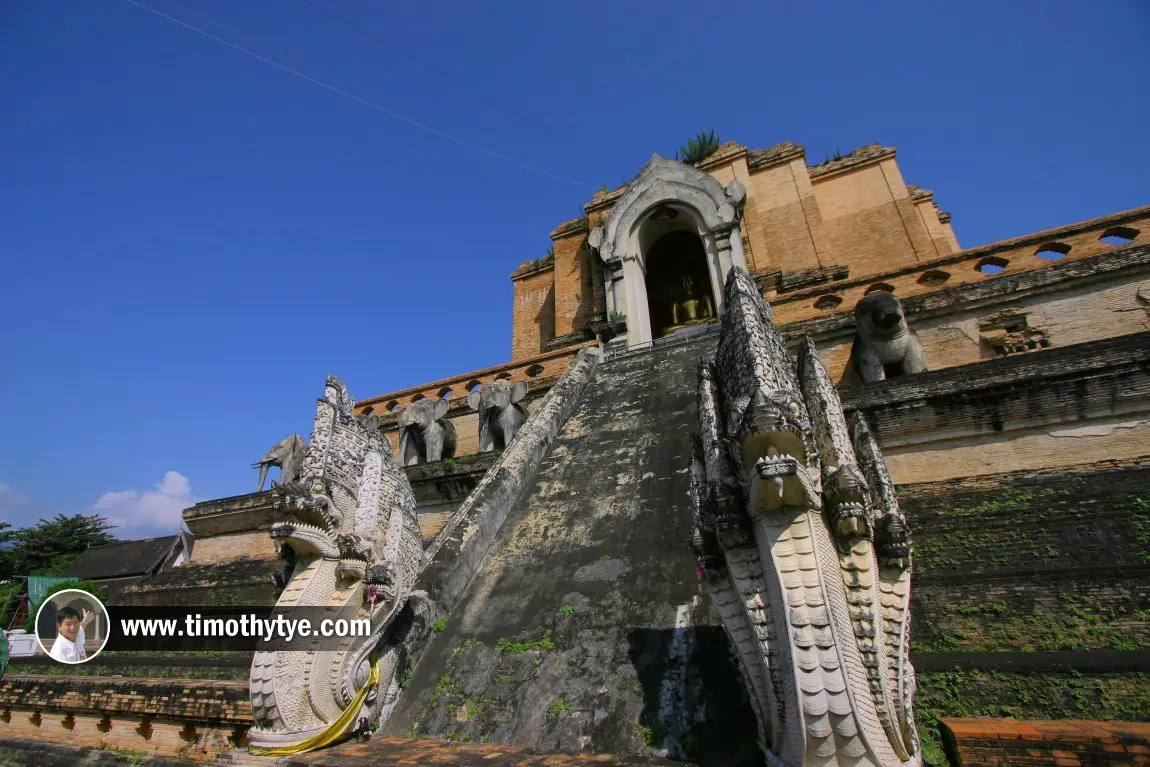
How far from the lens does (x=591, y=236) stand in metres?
14.8

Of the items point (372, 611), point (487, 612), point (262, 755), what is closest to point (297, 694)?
point (262, 755)

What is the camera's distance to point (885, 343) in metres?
7.89

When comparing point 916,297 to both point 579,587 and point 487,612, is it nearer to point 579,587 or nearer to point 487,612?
point 579,587

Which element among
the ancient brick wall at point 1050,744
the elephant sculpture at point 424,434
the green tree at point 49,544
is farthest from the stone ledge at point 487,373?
the green tree at point 49,544

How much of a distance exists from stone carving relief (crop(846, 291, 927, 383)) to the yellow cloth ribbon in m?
7.07

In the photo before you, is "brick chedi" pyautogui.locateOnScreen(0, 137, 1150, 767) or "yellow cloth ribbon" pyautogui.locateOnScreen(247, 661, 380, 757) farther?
"yellow cloth ribbon" pyautogui.locateOnScreen(247, 661, 380, 757)

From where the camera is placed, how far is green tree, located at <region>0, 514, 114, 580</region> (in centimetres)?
3747

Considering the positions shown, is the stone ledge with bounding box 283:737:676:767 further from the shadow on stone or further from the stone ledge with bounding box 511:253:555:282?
the stone ledge with bounding box 511:253:555:282

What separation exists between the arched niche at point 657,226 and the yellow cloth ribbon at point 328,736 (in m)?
9.61

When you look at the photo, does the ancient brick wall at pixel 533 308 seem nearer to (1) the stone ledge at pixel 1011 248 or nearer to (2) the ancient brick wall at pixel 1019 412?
(1) the stone ledge at pixel 1011 248

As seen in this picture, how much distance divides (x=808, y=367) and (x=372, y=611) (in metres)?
3.59

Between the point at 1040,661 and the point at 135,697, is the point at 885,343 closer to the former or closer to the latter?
the point at 1040,661

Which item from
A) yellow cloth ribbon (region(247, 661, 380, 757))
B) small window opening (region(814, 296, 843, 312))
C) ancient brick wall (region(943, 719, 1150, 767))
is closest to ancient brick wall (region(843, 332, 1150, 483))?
small window opening (region(814, 296, 843, 312))

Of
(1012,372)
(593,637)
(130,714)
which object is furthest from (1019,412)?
(130,714)
